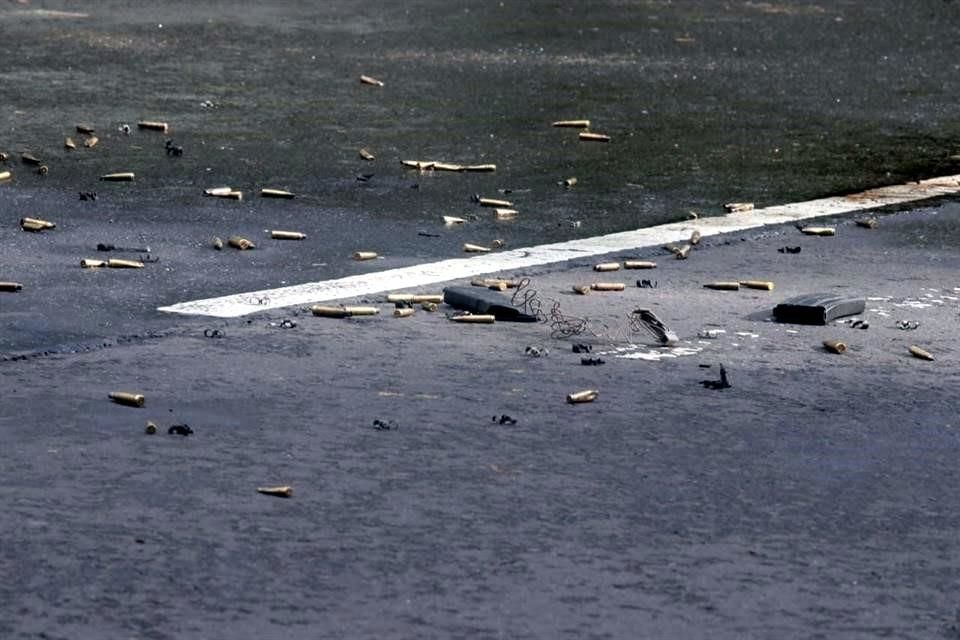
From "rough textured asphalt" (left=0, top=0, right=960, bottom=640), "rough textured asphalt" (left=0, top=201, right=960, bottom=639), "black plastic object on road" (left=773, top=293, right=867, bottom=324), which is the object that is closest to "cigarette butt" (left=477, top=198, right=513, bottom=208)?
"rough textured asphalt" (left=0, top=0, right=960, bottom=640)

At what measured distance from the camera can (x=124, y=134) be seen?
11562 millimetres

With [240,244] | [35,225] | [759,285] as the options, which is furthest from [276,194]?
[759,285]

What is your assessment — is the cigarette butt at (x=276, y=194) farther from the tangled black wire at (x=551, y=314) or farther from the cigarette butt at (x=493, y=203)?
the tangled black wire at (x=551, y=314)

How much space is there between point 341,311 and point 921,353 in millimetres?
2074

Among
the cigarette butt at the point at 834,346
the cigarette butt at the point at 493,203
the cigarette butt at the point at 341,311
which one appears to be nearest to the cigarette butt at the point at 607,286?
the cigarette butt at the point at 341,311

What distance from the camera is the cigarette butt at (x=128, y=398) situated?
6352 mm

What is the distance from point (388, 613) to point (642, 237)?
4.83 m

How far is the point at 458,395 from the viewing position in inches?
259

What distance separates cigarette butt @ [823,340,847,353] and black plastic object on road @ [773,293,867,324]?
35cm

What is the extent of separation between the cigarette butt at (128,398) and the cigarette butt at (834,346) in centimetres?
245

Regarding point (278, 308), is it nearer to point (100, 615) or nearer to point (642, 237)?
point (642, 237)

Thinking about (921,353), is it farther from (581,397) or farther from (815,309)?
(581,397)

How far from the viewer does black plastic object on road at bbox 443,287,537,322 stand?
25.2 feet

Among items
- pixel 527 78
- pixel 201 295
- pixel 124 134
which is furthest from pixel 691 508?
pixel 527 78
